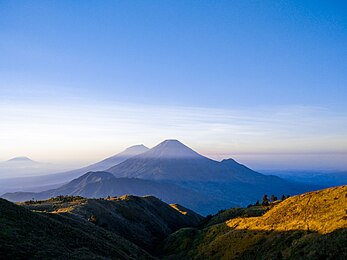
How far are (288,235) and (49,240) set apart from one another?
33.7 m

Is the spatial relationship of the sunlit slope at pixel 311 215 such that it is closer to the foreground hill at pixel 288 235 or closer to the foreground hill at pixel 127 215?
the foreground hill at pixel 288 235

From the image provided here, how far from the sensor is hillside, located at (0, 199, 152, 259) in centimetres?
3189

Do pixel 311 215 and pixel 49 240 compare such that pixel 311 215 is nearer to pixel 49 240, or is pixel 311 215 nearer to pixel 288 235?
pixel 288 235

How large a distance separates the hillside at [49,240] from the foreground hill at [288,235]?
47.0 feet

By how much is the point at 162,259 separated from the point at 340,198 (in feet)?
124

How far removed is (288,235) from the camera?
137 ft

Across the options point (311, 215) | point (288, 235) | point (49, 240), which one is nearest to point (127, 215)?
point (49, 240)

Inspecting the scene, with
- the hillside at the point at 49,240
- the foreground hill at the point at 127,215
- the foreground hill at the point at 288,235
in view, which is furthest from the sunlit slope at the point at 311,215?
the foreground hill at the point at 127,215

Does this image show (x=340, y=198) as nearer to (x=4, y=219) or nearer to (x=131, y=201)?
(x=4, y=219)

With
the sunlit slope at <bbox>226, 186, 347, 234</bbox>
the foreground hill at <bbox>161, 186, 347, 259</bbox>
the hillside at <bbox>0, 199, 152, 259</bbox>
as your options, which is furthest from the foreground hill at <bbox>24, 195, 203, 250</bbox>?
the sunlit slope at <bbox>226, 186, 347, 234</bbox>

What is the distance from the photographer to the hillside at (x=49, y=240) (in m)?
31.9

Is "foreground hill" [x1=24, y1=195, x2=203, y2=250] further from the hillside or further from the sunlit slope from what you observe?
the sunlit slope

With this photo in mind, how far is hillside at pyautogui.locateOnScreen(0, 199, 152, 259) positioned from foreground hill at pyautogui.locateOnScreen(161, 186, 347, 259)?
14.3m

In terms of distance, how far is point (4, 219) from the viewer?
1544 inches
